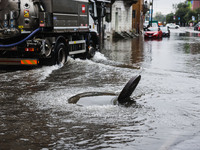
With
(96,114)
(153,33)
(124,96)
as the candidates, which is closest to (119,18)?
(153,33)

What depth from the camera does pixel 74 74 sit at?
11.2 meters

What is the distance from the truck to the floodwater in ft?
3.97

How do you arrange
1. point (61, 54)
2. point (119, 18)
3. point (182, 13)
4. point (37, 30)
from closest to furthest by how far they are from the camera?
point (37, 30) < point (61, 54) < point (119, 18) < point (182, 13)

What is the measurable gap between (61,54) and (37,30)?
206cm

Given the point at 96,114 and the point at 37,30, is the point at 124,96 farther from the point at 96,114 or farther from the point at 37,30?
the point at 37,30

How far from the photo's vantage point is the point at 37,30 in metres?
11.4

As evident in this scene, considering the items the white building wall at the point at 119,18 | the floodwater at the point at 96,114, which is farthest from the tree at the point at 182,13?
the floodwater at the point at 96,114

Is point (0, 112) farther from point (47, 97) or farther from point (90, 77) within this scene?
point (90, 77)

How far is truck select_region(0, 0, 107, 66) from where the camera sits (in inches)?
441

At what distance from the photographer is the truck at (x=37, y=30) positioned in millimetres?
11203

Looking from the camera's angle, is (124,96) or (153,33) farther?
(153,33)

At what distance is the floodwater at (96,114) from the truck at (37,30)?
121 centimetres

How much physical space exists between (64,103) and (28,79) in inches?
133

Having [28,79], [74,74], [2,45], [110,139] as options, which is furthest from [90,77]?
[110,139]
